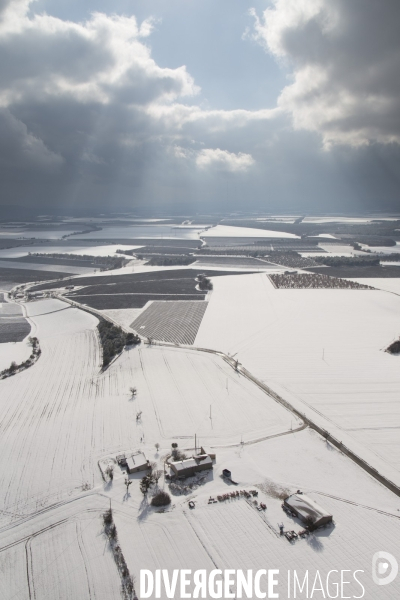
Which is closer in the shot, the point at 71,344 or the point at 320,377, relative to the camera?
the point at 320,377

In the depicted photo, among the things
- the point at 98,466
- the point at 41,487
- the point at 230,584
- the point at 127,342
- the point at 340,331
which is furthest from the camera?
the point at 340,331

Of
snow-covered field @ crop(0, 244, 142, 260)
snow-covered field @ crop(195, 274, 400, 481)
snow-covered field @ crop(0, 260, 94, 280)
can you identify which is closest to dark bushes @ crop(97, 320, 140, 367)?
snow-covered field @ crop(195, 274, 400, 481)

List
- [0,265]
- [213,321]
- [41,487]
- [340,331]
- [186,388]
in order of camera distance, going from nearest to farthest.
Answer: [41,487] → [186,388] → [340,331] → [213,321] → [0,265]

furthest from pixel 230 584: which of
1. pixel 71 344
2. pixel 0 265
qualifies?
pixel 0 265

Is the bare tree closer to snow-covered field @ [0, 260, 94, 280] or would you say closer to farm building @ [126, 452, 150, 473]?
farm building @ [126, 452, 150, 473]

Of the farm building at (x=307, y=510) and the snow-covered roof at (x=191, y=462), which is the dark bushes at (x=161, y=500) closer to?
the snow-covered roof at (x=191, y=462)

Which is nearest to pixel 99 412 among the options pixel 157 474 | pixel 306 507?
pixel 157 474

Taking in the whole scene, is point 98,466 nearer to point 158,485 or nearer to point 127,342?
point 158,485
